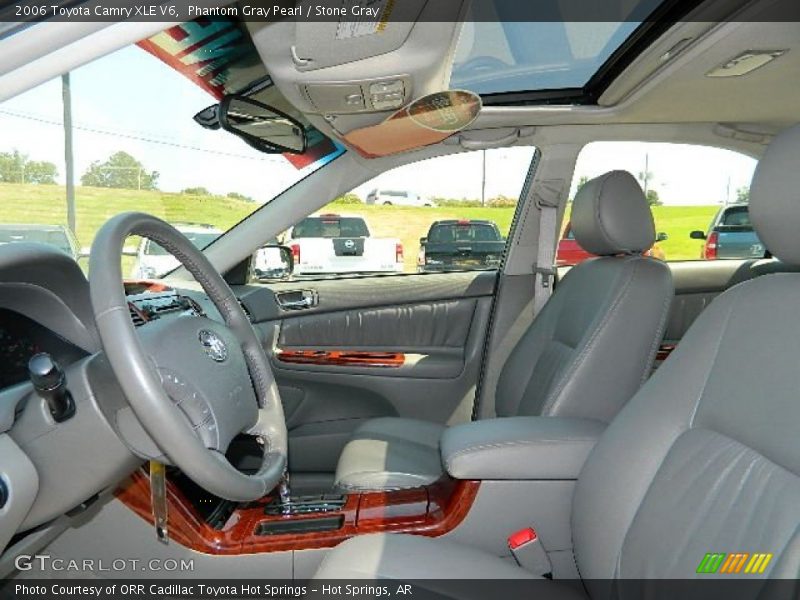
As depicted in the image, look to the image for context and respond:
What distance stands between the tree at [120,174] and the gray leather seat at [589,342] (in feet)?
3.51

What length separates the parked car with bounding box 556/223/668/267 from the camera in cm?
230

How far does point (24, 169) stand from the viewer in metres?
1.88

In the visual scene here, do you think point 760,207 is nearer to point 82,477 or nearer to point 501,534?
point 501,534

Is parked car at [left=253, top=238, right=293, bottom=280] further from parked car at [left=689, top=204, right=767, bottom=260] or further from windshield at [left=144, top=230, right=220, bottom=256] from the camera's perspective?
parked car at [left=689, top=204, right=767, bottom=260]

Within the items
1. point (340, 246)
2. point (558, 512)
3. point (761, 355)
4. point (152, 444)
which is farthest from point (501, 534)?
point (340, 246)

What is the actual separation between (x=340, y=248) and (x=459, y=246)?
21.3 inches

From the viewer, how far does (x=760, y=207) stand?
1291 mm

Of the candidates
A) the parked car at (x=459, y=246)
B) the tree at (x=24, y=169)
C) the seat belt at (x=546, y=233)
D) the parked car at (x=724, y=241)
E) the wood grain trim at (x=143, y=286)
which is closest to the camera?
the tree at (x=24, y=169)

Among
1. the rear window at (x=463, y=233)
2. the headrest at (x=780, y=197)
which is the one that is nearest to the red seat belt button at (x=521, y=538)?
the headrest at (x=780, y=197)

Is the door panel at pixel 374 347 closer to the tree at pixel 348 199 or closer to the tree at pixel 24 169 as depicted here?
the tree at pixel 348 199

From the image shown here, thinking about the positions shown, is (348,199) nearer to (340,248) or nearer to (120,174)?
(340,248)

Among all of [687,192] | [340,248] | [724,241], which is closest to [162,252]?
[340,248]

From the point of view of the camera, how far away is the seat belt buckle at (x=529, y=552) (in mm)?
1508

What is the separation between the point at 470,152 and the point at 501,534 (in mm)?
1700
